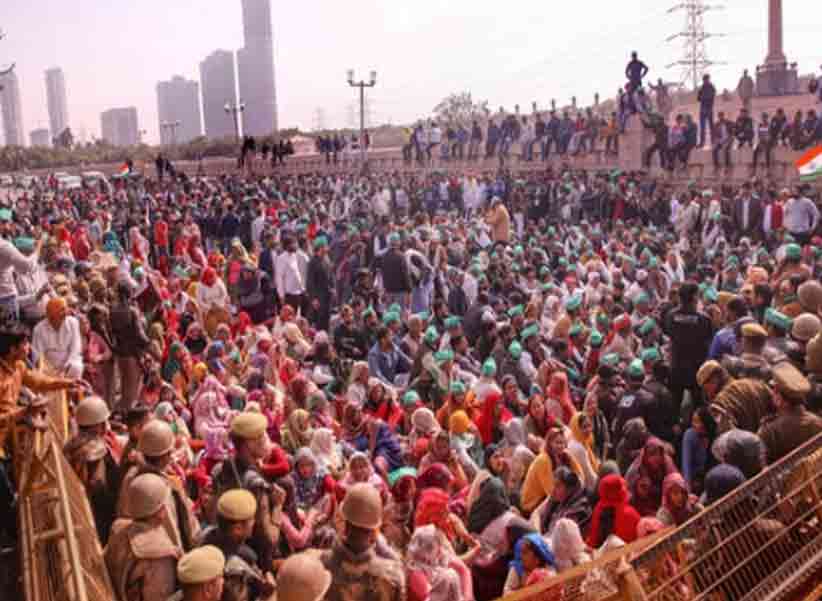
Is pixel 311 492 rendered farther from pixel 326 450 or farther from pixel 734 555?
pixel 734 555

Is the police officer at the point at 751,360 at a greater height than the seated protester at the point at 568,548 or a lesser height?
greater

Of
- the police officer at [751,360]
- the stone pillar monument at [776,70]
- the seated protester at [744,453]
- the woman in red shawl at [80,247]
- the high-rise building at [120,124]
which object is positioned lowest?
the seated protester at [744,453]

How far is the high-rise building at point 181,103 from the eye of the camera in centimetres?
13450

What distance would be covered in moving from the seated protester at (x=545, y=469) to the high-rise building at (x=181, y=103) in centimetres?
13326

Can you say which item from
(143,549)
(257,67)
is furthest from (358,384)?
(257,67)

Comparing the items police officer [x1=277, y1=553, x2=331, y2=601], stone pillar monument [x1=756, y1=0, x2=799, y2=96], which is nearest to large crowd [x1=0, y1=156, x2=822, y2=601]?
police officer [x1=277, y1=553, x2=331, y2=601]

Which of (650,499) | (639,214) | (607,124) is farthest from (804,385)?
(607,124)

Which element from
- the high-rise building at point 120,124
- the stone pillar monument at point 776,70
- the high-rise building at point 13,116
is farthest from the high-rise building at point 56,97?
the stone pillar monument at point 776,70

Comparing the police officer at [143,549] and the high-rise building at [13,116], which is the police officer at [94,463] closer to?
the police officer at [143,549]

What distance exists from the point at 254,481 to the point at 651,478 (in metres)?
2.44

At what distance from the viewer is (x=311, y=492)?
6.04 metres

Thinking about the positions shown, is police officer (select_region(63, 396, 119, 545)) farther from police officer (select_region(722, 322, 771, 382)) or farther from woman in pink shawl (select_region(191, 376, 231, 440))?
police officer (select_region(722, 322, 771, 382))

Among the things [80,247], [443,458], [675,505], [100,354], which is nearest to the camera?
[675,505]

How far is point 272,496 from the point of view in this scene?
A: 494cm
